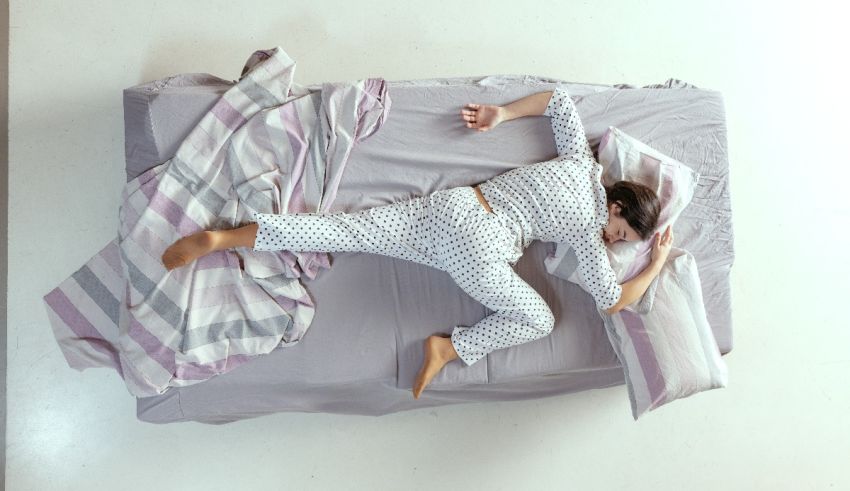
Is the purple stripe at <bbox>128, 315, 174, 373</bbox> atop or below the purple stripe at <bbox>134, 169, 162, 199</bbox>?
below

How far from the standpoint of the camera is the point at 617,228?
1.56 meters

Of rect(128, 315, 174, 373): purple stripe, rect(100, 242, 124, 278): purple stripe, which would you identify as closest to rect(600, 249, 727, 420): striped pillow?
rect(128, 315, 174, 373): purple stripe

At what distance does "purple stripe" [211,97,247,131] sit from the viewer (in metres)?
1.46

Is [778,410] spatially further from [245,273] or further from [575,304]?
[245,273]

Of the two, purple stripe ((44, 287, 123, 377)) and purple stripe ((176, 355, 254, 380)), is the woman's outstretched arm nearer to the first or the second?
purple stripe ((176, 355, 254, 380))

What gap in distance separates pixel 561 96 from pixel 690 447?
114 centimetres

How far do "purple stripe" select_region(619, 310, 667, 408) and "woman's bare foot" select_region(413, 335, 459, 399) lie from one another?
16.7 inches

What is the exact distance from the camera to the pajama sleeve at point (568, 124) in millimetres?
1587

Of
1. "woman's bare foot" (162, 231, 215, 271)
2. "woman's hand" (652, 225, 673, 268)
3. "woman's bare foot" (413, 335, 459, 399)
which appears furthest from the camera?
"woman's hand" (652, 225, 673, 268)

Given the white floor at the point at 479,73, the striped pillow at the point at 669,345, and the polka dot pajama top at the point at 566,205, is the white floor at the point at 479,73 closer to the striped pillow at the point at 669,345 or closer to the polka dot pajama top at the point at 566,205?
the striped pillow at the point at 669,345

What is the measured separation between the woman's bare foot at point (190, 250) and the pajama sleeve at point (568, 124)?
0.84 m

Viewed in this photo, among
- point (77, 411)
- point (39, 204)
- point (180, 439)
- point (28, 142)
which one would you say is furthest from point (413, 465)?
point (28, 142)

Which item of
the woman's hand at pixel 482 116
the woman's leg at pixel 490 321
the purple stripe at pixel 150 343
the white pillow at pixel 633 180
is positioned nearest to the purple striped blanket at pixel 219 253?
the purple stripe at pixel 150 343

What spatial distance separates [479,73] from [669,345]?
0.96 metres
